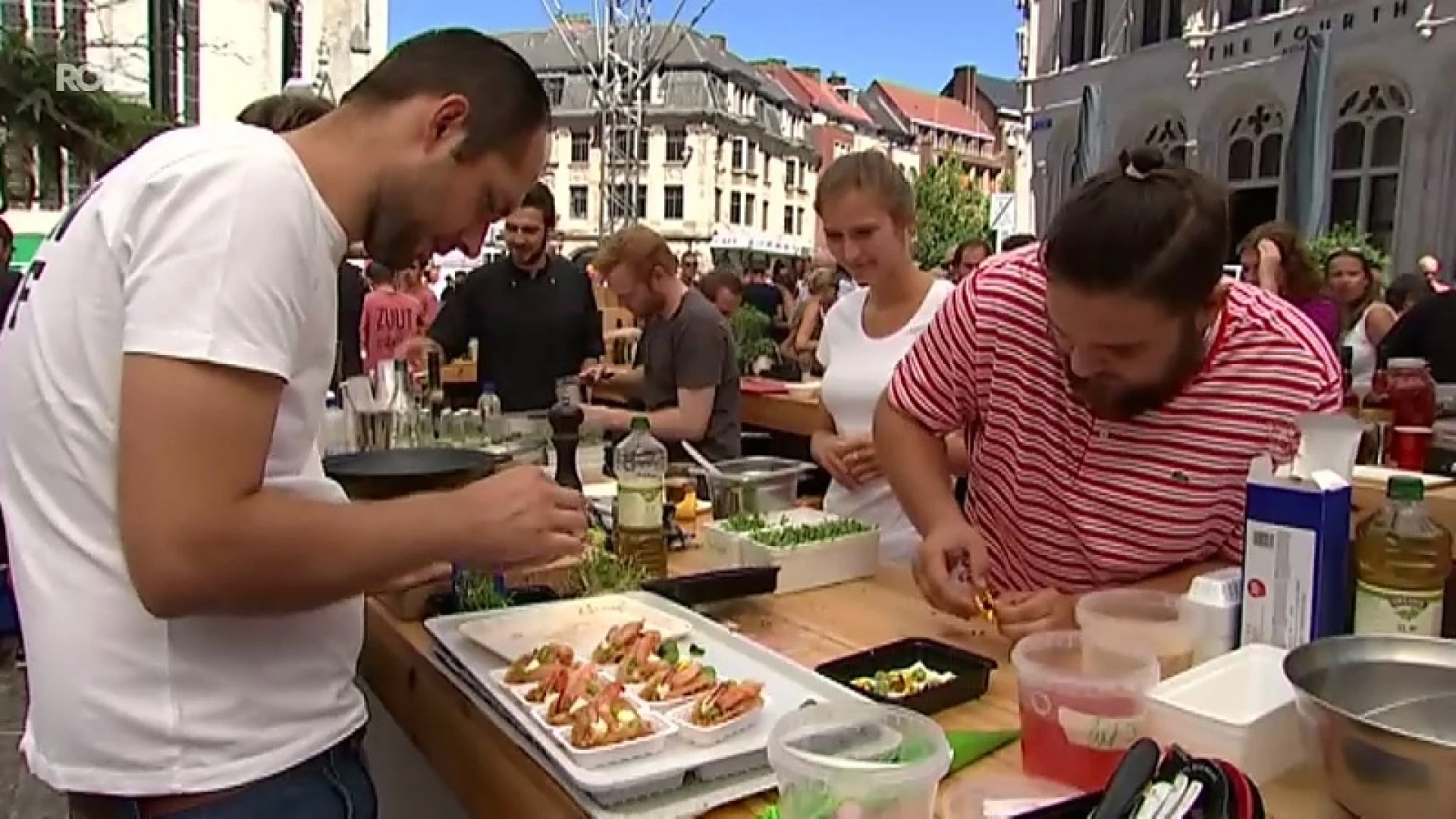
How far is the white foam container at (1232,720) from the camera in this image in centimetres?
105

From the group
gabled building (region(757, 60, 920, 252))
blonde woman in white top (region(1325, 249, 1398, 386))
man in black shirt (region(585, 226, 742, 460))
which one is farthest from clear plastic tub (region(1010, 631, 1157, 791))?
gabled building (region(757, 60, 920, 252))

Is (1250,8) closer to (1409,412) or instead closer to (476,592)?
(1409,412)

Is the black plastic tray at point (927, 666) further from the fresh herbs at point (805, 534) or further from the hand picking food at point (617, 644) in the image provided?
the fresh herbs at point (805, 534)

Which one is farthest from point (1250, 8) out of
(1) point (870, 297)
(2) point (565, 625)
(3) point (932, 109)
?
(3) point (932, 109)

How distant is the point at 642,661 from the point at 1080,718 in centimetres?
49

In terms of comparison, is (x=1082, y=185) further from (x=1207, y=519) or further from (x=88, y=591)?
(x=88, y=591)

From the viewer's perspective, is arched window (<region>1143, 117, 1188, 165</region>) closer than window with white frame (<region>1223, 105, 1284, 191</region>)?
No

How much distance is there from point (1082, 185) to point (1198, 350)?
0.27 metres

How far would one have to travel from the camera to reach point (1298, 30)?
13141 millimetres

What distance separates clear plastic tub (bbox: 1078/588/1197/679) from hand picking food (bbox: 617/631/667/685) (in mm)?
477

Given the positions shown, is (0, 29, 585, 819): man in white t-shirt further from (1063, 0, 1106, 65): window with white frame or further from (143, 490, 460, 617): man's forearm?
(1063, 0, 1106, 65): window with white frame

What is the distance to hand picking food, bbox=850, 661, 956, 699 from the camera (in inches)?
51.0

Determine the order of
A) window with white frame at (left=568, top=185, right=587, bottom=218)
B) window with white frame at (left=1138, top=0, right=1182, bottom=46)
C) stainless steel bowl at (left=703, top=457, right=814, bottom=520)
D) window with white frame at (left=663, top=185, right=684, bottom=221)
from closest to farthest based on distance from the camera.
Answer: stainless steel bowl at (left=703, top=457, right=814, bottom=520)
window with white frame at (left=1138, top=0, right=1182, bottom=46)
window with white frame at (left=663, top=185, right=684, bottom=221)
window with white frame at (left=568, top=185, right=587, bottom=218)
